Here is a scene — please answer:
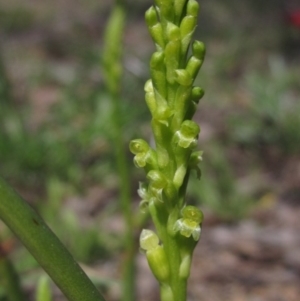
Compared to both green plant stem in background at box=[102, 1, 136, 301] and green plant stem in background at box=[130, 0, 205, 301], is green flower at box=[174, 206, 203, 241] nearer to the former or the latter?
green plant stem in background at box=[130, 0, 205, 301]

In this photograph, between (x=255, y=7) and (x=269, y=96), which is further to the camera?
(x=255, y=7)

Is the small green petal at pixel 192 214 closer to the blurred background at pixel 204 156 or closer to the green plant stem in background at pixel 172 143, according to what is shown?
the green plant stem in background at pixel 172 143

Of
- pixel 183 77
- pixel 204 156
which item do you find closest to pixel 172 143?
pixel 183 77

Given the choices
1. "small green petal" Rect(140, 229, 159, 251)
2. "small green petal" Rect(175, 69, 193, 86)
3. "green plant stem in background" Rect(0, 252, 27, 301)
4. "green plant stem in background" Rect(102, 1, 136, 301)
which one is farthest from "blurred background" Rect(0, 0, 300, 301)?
"small green petal" Rect(175, 69, 193, 86)

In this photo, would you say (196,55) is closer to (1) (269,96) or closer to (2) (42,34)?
(1) (269,96)

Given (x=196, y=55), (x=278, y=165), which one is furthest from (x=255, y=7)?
(x=196, y=55)

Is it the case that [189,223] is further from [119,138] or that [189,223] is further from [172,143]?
[119,138]
